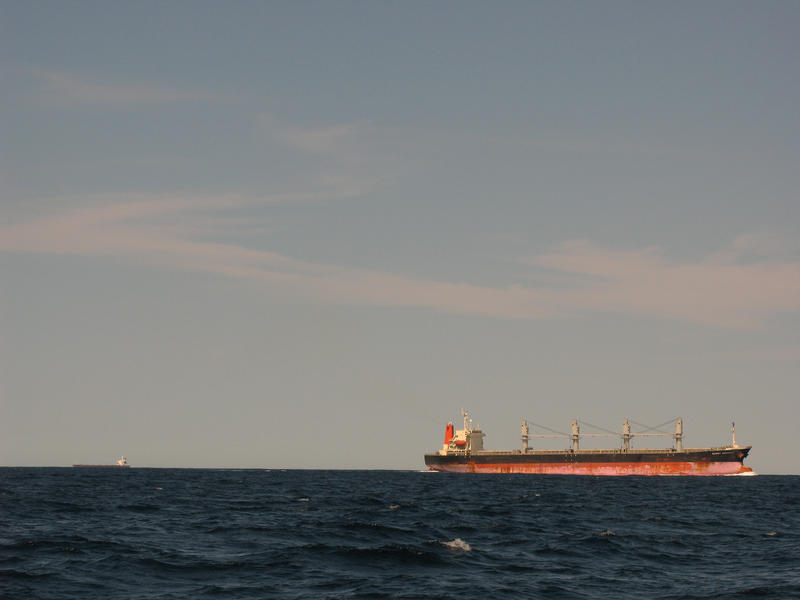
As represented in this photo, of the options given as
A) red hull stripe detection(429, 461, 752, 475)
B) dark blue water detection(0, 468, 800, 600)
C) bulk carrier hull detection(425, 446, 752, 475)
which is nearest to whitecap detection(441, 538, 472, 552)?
dark blue water detection(0, 468, 800, 600)

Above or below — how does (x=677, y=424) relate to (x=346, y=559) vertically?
above

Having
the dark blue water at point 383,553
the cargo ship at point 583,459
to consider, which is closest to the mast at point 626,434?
the cargo ship at point 583,459

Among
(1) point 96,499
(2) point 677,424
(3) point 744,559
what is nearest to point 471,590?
(3) point 744,559

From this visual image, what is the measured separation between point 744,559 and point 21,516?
36214 millimetres

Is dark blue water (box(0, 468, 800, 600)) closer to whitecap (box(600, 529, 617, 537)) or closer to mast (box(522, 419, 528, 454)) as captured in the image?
whitecap (box(600, 529, 617, 537))

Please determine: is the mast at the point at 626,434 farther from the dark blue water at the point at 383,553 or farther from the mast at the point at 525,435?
the dark blue water at the point at 383,553

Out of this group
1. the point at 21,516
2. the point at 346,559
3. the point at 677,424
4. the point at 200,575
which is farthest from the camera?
the point at 677,424

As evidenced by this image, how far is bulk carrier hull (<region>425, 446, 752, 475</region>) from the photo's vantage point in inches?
6137

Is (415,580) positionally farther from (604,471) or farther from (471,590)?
(604,471)

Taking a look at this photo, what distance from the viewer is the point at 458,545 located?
34.4 metres

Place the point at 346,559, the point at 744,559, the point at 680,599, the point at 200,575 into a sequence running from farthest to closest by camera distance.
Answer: the point at 744,559
the point at 346,559
the point at 200,575
the point at 680,599

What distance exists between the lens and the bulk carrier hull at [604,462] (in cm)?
15588

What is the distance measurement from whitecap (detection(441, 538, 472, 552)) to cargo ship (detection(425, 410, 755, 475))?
432 ft

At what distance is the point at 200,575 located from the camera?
26.5 m
